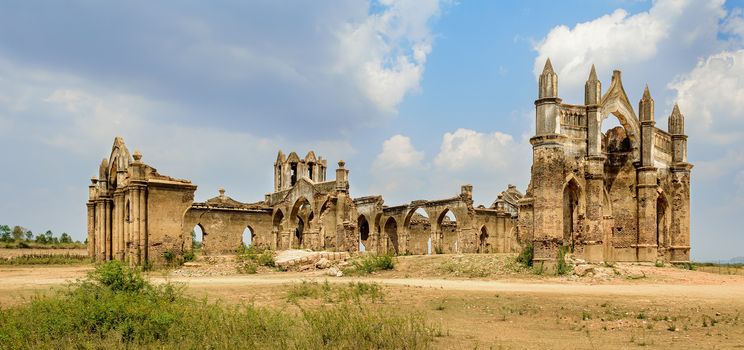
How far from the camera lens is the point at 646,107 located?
28.5 metres

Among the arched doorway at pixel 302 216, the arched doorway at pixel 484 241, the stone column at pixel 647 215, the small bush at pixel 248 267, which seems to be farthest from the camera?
the arched doorway at pixel 484 241

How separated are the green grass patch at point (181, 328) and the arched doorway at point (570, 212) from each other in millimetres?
14564

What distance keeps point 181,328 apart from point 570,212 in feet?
60.4

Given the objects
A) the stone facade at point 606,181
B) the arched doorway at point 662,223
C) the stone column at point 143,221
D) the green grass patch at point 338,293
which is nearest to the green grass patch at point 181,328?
the green grass patch at point 338,293

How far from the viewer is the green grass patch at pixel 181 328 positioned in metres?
9.80

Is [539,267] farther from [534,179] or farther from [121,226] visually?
[121,226]

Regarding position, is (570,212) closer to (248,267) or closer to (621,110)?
(621,110)

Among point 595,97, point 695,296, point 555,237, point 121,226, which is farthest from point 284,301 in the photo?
point 121,226

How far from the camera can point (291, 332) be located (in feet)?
35.0

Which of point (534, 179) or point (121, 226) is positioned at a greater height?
point (534, 179)

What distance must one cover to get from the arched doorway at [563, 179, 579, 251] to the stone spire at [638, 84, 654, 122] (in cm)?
569

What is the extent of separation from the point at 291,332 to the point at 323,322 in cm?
56

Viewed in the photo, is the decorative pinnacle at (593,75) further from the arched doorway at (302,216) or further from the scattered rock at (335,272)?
the arched doorway at (302,216)

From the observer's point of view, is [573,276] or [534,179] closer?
[573,276]
